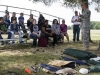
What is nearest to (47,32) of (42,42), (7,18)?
(42,42)

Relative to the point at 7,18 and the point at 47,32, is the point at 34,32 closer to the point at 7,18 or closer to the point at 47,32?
the point at 47,32

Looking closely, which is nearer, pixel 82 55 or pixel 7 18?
pixel 82 55

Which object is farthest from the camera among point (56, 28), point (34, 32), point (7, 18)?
point (56, 28)

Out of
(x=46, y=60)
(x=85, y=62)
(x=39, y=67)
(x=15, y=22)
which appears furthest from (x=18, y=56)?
(x=15, y=22)

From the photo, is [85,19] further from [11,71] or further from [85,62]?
[11,71]

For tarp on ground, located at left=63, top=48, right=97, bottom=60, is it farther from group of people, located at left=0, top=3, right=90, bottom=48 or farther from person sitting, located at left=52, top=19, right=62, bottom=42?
person sitting, located at left=52, top=19, right=62, bottom=42

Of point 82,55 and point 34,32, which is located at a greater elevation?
point 34,32

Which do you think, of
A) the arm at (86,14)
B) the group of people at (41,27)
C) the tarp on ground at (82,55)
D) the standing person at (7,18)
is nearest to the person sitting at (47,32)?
the group of people at (41,27)

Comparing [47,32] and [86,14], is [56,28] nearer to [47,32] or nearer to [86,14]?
[47,32]

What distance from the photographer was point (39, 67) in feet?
26.2

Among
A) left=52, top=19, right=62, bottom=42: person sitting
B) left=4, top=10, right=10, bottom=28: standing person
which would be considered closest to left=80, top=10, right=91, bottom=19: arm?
left=52, top=19, right=62, bottom=42: person sitting

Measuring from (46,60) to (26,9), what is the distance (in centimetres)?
679

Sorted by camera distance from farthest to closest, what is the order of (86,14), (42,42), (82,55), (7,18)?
1. (7,18)
2. (42,42)
3. (86,14)
4. (82,55)

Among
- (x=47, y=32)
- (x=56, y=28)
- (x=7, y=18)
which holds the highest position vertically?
(x=7, y=18)
